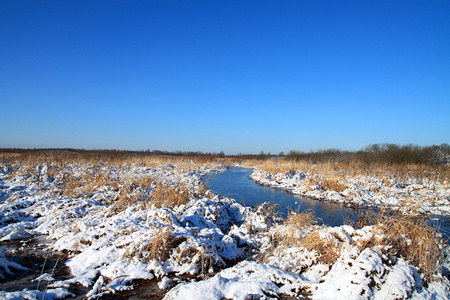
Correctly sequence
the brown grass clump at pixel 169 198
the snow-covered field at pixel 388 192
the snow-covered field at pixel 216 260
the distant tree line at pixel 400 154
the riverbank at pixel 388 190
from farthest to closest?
the distant tree line at pixel 400 154 → the riverbank at pixel 388 190 → the snow-covered field at pixel 388 192 → the brown grass clump at pixel 169 198 → the snow-covered field at pixel 216 260

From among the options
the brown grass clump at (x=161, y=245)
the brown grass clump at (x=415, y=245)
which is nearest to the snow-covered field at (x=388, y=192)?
the brown grass clump at (x=415, y=245)

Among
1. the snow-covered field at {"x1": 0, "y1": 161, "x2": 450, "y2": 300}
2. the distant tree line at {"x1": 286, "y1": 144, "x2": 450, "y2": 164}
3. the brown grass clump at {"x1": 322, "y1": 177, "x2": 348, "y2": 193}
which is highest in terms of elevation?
the distant tree line at {"x1": 286, "y1": 144, "x2": 450, "y2": 164}

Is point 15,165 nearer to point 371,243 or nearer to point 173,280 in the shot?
point 173,280

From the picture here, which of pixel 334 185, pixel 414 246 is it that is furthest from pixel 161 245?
pixel 334 185

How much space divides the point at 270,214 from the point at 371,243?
13.2 feet

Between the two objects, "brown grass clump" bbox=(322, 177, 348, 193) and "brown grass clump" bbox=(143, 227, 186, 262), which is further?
"brown grass clump" bbox=(322, 177, 348, 193)

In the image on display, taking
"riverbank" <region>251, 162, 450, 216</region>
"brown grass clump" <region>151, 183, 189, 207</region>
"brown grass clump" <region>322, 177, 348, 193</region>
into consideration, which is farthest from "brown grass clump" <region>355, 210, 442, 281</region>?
"brown grass clump" <region>322, 177, 348, 193</region>

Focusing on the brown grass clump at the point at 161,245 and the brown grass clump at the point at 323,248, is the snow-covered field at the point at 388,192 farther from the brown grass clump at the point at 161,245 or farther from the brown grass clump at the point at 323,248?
the brown grass clump at the point at 161,245

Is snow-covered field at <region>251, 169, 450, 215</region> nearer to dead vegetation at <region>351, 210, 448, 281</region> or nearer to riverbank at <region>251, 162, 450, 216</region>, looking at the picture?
riverbank at <region>251, 162, 450, 216</region>

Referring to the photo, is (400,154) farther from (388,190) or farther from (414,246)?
(414,246)

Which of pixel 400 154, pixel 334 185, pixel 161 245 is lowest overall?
pixel 161 245

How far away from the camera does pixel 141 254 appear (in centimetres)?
475

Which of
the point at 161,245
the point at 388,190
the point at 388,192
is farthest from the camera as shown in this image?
the point at 388,190

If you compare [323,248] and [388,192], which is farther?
[388,192]
